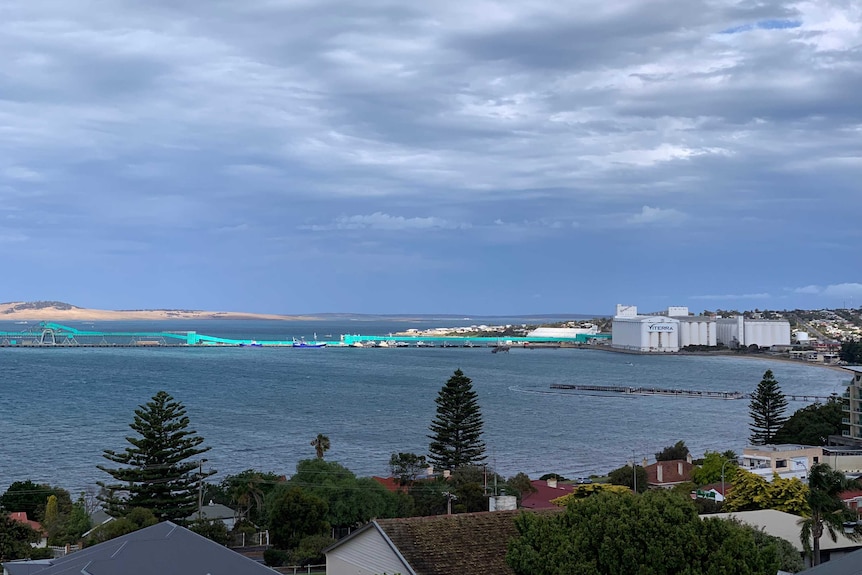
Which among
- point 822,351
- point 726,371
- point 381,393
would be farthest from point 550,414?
point 822,351

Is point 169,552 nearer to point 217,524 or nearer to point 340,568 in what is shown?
point 340,568

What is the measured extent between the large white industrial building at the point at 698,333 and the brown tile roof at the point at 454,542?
6671 inches

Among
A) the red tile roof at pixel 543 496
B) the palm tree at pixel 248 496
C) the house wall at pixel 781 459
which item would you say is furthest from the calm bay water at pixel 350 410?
the red tile roof at pixel 543 496

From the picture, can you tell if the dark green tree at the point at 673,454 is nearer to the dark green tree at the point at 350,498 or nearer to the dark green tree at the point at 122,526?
the dark green tree at the point at 350,498

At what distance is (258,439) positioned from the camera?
52781 mm

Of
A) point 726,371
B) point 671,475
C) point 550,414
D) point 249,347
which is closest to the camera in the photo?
point 671,475

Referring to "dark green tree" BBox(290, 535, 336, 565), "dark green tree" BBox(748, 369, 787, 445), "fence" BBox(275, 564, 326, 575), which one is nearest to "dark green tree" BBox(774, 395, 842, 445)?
"dark green tree" BBox(748, 369, 787, 445)

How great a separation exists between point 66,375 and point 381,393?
38407 millimetres

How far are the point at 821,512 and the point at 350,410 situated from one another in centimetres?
5045

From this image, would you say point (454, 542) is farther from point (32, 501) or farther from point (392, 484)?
point (32, 501)

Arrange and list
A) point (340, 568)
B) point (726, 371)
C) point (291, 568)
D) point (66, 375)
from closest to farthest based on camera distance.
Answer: point (340, 568) → point (291, 568) → point (66, 375) → point (726, 371)

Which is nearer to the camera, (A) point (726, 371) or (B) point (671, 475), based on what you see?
(B) point (671, 475)

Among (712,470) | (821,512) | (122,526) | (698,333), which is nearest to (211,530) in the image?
(122,526)

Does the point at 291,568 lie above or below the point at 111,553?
below
